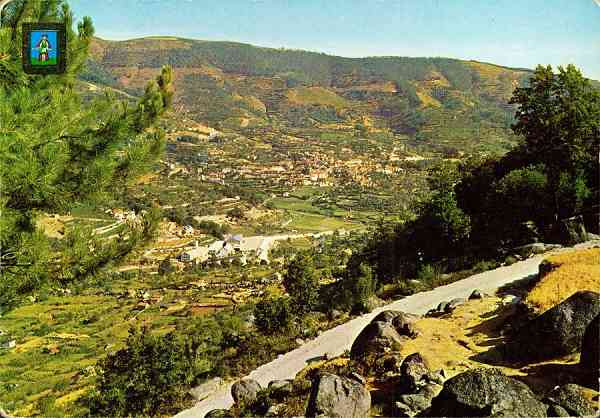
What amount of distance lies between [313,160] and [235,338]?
8666cm

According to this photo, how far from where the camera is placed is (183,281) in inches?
1581

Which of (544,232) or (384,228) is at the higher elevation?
(544,232)

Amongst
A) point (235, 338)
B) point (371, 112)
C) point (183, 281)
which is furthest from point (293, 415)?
point (371, 112)

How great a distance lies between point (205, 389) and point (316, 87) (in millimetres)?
161399

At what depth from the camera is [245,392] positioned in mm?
5820

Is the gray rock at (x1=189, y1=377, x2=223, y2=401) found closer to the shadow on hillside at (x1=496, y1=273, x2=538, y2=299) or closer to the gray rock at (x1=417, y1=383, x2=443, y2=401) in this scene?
the gray rock at (x1=417, y1=383, x2=443, y2=401)

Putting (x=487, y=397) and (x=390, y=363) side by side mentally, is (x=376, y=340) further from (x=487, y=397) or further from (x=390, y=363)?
(x=487, y=397)

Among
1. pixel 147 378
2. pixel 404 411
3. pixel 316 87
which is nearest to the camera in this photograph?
pixel 404 411

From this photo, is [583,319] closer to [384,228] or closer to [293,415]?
[293,415]

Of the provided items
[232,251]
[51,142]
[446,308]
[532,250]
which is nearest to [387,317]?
[446,308]

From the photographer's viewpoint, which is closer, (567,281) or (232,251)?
(567,281)

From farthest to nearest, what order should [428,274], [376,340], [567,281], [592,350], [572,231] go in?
[428,274]
[572,231]
[376,340]
[567,281]
[592,350]

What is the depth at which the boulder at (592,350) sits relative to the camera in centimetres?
373

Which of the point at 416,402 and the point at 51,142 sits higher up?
the point at 51,142
